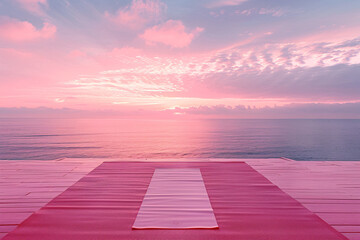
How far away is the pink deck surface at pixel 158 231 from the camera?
172 centimetres

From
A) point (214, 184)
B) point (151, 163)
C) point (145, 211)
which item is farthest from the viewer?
point (151, 163)

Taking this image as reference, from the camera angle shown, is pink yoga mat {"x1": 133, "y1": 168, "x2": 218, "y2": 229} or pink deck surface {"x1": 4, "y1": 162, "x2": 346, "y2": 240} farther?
pink yoga mat {"x1": 133, "y1": 168, "x2": 218, "y2": 229}

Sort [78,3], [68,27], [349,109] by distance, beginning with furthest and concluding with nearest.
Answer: [349,109], [68,27], [78,3]

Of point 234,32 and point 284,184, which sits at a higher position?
point 234,32

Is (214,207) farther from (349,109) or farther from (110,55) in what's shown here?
(349,109)

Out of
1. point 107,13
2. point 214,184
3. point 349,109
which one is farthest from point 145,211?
point 349,109

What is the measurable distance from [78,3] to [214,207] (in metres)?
9.43

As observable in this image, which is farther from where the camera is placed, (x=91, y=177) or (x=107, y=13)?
(x=107, y=13)

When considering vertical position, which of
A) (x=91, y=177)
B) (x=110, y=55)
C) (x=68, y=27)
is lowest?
(x=91, y=177)

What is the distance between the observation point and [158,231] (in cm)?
176

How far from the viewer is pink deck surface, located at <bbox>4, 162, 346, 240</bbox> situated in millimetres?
1716

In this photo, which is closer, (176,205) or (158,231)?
(158,231)

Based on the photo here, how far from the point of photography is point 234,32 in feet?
34.5

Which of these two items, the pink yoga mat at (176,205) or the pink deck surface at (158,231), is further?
the pink yoga mat at (176,205)
